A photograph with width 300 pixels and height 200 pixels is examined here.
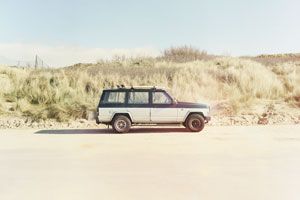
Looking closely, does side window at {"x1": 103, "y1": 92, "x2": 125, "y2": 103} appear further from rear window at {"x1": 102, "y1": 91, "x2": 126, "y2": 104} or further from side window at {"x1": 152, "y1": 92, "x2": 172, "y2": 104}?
side window at {"x1": 152, "y1": 92, "x2": 172, "y2": 104}

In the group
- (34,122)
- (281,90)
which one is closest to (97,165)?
(34,122)

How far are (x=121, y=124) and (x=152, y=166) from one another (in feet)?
22.6

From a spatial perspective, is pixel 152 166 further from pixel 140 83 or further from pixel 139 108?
pixel 140 83

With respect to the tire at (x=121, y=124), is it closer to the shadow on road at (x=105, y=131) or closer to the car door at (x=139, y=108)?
the car door at (x=139, y=108)

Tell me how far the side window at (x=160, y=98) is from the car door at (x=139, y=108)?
0.80ft

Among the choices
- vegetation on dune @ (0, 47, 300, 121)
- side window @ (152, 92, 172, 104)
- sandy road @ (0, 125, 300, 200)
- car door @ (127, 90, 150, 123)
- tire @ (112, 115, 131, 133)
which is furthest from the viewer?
vegetation on dune @ (0, 47, 300, 121)

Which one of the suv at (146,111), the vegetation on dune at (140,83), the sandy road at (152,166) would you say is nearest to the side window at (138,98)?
the suv at (146,111)

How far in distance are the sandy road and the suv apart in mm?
847

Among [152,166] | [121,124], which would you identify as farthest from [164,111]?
[152,166]

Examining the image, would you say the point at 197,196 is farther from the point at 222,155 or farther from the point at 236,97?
the point at 236,97

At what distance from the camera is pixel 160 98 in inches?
697

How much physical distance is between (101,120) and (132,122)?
1.10 metres

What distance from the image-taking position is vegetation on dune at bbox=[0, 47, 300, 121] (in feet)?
72.5

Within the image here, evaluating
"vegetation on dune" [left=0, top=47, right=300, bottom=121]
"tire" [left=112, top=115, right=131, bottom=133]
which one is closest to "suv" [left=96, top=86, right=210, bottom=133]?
"tire" [left=112, top=115, right=131, bottom=133]
